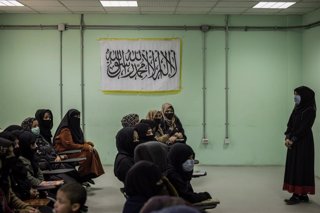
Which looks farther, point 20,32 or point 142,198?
point 20,32

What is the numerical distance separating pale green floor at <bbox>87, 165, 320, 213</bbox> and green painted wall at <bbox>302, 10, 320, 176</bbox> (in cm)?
76

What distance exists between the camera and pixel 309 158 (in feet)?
17.7

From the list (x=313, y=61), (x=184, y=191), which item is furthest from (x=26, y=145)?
(x=313, y=61)

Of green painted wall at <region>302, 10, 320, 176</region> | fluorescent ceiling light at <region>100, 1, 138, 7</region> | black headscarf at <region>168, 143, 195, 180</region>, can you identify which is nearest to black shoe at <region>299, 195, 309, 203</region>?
green painted wall at <region>302, 10, 320, 176</region>

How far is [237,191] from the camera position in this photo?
242 inches

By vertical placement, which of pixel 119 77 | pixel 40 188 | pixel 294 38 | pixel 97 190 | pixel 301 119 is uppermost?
pixel 294 38

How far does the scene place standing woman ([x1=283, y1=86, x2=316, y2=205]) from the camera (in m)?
5.39

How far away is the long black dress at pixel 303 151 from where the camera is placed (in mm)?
5387

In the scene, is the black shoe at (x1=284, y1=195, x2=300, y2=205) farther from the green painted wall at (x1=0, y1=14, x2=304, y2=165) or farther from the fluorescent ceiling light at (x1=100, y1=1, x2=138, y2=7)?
the fluorescent ceiling light at (x1=100, y1=1, x2=138, y2=7)

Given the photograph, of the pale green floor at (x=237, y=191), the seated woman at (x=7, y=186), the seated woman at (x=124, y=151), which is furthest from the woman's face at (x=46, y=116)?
the seated woman at (x=7, y=186)

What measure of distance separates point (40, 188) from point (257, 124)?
5.22 metres

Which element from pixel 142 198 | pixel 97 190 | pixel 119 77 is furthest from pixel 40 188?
pixel 119 77

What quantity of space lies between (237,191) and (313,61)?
286cm

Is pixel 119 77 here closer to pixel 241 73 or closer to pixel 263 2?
pixel 241 73
